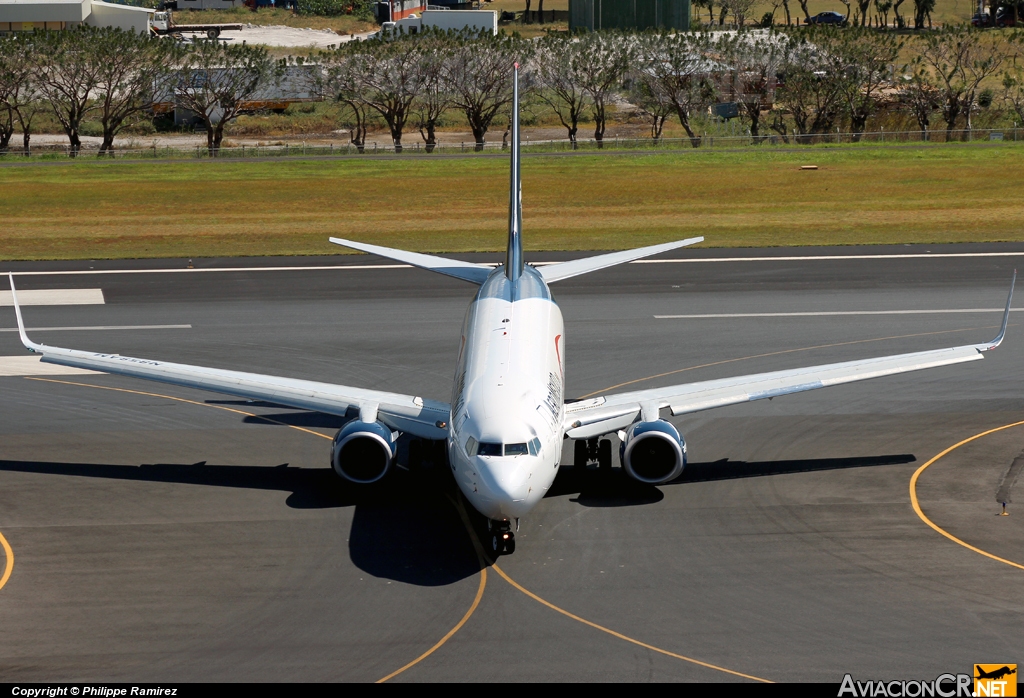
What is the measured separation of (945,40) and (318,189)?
65191mm

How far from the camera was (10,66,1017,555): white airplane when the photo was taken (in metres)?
→ 21.4

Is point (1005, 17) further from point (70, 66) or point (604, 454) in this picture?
point (604, 454)

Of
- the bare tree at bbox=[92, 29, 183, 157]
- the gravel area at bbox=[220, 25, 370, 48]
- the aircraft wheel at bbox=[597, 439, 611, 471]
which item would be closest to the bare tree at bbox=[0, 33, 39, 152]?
the bare tree at bbox=[92, 29, 183, 157]

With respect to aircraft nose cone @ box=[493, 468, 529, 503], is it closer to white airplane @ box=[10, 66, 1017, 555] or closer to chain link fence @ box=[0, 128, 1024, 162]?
white airplane @ box=[10, 66, 1017, 555]

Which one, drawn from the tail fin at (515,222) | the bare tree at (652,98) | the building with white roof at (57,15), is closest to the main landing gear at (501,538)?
the tail fin at (515,222)

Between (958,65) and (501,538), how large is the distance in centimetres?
9822

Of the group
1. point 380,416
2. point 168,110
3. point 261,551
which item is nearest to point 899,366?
point 380,416

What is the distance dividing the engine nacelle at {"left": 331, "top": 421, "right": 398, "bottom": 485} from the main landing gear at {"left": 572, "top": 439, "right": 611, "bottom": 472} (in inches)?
186

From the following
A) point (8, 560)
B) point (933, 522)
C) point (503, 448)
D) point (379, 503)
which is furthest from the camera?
point (379, 503)

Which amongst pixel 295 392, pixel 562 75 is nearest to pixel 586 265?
pixel 295 392

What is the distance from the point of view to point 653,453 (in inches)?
984

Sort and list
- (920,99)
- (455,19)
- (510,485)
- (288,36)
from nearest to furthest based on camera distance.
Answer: (510,485) < (920,99) < (455,19) < (288,36)

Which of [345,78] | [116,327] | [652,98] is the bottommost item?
[116,327]

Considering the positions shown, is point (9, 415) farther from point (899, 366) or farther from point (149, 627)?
point (899, 366)
